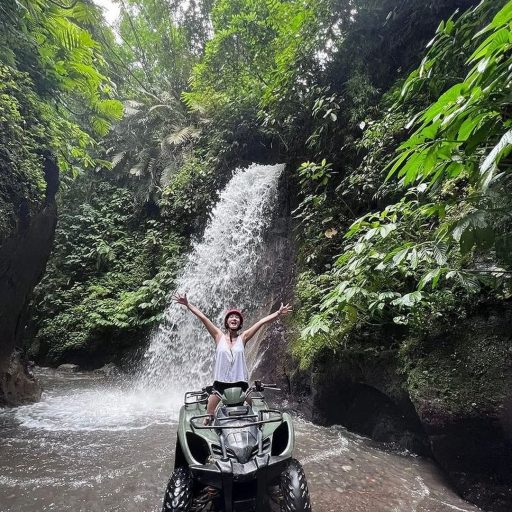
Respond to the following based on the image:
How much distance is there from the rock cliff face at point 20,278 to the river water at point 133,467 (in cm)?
71

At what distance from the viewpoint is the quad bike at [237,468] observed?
232cm

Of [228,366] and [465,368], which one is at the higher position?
[465,368]

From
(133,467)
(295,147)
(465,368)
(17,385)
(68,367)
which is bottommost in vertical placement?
(133,467)

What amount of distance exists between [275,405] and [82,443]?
10.1 ft

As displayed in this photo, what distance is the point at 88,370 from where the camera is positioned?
37.6 feet

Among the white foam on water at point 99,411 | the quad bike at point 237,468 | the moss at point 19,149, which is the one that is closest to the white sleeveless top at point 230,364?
the quad bike at point 237,468

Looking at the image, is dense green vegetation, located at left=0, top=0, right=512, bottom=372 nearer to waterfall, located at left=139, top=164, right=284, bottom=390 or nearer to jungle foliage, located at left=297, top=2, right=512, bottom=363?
jungle foliage, located at left=297, top=2, right=512, bottom=363

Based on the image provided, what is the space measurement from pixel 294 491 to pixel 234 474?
0.46 metres

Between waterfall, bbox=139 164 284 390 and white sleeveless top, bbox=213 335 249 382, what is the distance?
5.15 metres

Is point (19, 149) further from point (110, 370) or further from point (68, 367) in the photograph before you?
point (68, 367)

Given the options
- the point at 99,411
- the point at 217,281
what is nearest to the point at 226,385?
the point at 99,411

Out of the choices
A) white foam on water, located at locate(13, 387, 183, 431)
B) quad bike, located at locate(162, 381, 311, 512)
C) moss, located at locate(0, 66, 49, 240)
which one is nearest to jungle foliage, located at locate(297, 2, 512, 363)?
quad bike, located at locate(162, 381, 311, 512)

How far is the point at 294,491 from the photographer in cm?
240

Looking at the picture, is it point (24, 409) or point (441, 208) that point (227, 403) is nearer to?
point (441, 208)
